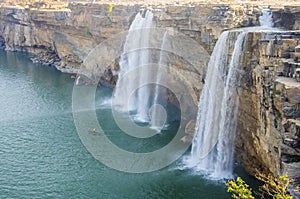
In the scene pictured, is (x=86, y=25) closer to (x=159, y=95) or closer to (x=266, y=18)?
(x=159, y=95)

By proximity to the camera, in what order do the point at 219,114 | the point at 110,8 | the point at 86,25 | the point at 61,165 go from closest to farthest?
1. the point at 61,165
2. the point at 219,114
3. the point at 110,8
4. the point at 86,25

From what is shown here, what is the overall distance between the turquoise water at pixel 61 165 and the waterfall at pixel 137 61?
2.75 m

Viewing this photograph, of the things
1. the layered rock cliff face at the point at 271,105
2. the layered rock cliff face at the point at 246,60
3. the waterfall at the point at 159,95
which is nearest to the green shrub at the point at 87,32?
the layered rock cliff face at the point at 246,60

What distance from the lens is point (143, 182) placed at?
20.8m

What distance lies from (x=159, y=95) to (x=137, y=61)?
4737mm

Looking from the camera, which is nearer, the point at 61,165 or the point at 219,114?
the point at 61,165

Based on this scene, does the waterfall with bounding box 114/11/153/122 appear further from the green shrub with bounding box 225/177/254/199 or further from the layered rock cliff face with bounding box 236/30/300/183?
the green shrub with bounding box 225/177/254/199

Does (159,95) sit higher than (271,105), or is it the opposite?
(159,95)

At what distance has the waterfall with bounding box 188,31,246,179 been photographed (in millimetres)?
21188

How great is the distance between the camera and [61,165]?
22.8 meters

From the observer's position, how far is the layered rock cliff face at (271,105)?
48.4 feet

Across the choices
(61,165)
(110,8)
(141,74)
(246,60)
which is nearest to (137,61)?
(141,74)

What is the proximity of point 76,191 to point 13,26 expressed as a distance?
162 ft

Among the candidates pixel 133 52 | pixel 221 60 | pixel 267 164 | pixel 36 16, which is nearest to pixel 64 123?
pixel 133 52
